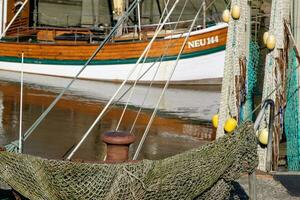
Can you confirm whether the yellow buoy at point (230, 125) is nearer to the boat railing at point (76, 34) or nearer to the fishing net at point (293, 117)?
the fishing net at point (293, 117)

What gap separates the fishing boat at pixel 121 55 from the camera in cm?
2386

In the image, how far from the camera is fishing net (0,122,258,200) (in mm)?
4707

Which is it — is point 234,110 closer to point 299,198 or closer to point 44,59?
point 299,198

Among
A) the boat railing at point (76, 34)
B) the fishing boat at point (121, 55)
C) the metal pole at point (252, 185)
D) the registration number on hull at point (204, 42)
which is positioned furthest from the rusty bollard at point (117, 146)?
the boat railing at point (76, 34)

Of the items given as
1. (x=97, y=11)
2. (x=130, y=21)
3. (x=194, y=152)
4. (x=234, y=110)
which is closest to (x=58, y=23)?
(x=97, y=11)

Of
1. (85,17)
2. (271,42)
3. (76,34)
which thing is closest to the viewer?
(271,42)

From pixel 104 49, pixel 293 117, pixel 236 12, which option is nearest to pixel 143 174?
pixel 236 12

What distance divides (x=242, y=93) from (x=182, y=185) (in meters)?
3.54

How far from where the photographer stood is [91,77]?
25.4 m

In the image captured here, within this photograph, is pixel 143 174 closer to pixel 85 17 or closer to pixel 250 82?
pixel 250 82

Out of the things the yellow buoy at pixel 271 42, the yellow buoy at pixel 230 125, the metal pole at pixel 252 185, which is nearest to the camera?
the metal pole at pixel 252 185

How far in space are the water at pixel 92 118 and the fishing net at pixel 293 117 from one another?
360cm

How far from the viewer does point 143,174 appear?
4.72 metres

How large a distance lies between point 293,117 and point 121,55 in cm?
1669
